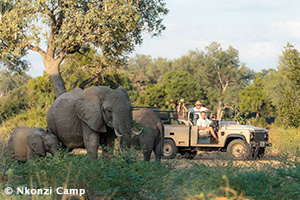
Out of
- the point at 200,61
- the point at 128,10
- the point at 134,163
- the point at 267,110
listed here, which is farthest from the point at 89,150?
the point at 200,61

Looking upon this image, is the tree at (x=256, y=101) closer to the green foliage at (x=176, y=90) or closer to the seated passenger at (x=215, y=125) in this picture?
the green foliage at (x=176, y=90)

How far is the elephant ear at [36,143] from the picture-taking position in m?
11.1

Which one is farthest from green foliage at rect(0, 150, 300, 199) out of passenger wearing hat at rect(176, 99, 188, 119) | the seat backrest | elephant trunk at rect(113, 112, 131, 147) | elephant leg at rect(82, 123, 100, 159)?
passenger wearing hat at rect(176, 99, 188, 119)

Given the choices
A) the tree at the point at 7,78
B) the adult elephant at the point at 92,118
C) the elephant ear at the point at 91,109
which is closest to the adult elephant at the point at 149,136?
the adult elephant at the point at 92,118

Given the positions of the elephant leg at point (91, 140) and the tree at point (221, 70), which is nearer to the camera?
→ the elephant leg at point (91, 140)

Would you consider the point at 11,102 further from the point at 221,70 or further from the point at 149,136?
the point at 221,70

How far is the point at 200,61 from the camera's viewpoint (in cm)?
7194

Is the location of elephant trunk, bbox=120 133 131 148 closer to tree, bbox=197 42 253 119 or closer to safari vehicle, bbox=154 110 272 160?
safari vehicle, bbox=154 110 272 160

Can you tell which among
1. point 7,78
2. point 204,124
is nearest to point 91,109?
point 204,124

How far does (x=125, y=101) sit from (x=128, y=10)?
8951mm

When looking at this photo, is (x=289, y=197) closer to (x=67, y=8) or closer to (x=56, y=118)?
(x=56, y=118)

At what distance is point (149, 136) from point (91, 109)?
7.91 ft

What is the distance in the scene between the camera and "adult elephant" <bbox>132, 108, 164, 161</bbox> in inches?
507

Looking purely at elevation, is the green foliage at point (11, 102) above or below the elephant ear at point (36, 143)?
above
